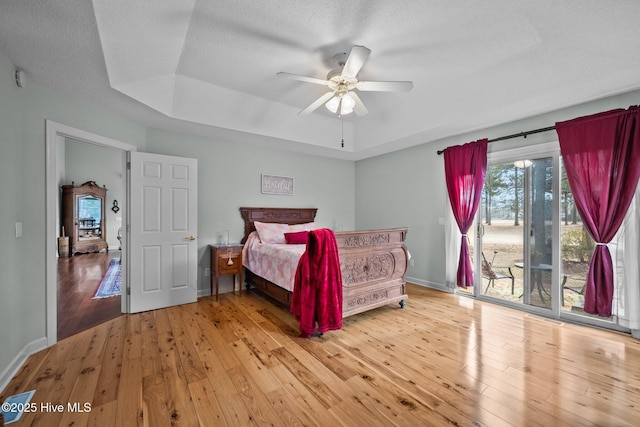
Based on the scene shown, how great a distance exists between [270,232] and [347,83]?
2601mm

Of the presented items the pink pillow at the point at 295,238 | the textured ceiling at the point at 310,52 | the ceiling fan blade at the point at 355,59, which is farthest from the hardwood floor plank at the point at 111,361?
the ceiling fan blade at the point at 355,59

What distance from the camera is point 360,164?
234 inches

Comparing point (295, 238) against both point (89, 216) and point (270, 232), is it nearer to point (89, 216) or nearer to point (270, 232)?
point (270, 232)

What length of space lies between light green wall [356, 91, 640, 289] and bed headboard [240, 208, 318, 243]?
1.43 metres

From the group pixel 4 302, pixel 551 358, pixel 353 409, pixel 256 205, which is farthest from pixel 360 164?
pixel 4 302

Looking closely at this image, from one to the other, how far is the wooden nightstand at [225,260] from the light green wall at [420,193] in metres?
2.93

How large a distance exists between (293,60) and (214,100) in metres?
1.32

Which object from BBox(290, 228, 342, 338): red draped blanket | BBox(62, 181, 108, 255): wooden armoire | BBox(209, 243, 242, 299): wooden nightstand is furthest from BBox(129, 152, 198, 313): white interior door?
BBox(62, 181, 108, 255): wooden armoire

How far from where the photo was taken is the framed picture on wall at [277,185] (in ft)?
15.5

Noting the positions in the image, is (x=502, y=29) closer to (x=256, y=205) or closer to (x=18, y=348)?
(x=256, y=205)

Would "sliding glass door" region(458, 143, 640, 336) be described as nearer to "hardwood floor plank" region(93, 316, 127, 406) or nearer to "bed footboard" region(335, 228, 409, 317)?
"bed footboard" region(335, 228, 409, 317)

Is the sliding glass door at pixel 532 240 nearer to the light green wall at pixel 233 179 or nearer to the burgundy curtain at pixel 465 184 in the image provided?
the burgundy curtain at pixel 465 184

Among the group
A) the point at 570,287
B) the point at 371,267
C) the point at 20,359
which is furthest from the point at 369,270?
the point at 20,359

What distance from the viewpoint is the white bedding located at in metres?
3.13
